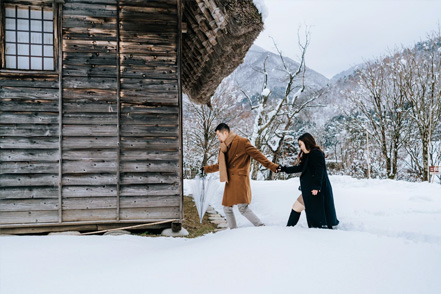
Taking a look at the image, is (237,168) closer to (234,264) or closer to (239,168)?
(239,168)

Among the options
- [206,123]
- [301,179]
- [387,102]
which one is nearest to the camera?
[301,179]

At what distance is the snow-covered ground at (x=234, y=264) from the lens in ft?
8.90

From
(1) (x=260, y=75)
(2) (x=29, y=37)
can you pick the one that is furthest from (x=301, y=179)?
(1) (x=260, y=75)

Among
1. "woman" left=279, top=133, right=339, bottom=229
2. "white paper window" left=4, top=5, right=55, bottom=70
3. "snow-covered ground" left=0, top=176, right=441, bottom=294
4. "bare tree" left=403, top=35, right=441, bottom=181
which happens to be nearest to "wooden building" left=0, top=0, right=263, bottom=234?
"white paper window" left=4, top=5, right=55, bottom=70

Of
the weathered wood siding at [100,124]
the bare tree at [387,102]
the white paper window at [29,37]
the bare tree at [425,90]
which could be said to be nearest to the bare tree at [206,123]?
the bare tree at [387,102]

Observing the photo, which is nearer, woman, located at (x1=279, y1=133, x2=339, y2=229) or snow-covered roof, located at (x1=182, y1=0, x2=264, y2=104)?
woman, located at (x1=279, y1=133, x2=339, y2=229)

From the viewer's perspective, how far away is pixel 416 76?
19.2 metres

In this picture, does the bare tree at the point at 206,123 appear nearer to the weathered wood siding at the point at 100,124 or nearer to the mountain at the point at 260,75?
the mountain at the point at 260,75

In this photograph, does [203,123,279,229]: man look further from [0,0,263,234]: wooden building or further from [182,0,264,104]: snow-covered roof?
[182,0,264,104]: snow-covered roof

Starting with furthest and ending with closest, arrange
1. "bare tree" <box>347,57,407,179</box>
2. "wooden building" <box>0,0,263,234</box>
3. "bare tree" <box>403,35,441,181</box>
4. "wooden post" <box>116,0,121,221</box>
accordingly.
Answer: "bare tree" <box>347,57,407,179</box>
"bare tree" <box>403,35,441,181</box>
"wooden post" <box>116,0,121,221</box>
"wooden building" <box>0,0,263,234</box>

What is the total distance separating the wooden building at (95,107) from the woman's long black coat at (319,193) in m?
2.59

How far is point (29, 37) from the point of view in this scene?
5918 mm

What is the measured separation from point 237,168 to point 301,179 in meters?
1.02

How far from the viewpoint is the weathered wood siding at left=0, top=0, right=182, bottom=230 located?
5.72m
